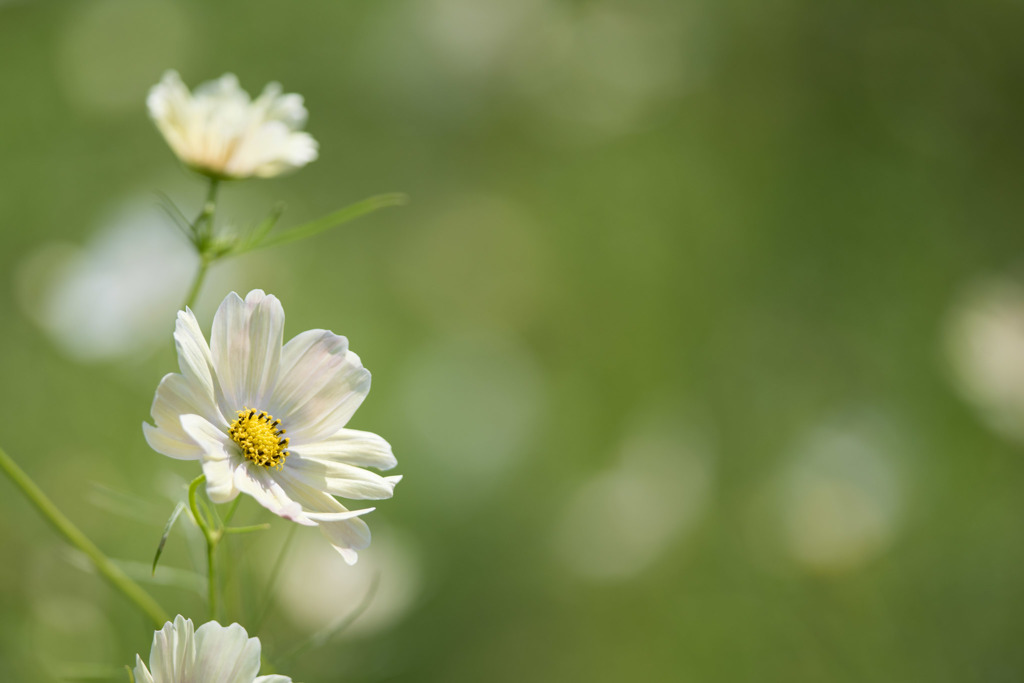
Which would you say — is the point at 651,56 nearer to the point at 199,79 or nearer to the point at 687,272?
the point at 687,272

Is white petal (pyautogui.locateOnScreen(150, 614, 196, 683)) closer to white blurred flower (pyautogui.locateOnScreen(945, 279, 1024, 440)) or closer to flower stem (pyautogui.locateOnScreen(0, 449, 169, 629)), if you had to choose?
flower stem (pyautogui.locateOnScreen(0, 449, 169, 629))

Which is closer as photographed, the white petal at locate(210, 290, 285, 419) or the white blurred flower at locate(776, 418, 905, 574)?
the white petal at locate(210, 290, 285, 419)

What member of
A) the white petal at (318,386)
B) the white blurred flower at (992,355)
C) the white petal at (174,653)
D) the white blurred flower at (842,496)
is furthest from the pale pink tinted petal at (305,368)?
the white blurred flower at (992,355)

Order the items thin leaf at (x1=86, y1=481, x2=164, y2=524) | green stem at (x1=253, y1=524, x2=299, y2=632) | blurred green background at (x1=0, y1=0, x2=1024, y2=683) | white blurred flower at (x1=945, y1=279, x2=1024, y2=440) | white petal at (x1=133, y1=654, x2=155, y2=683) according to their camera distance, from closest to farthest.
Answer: white petal at (x1=133, y1=654, x2=155, y2=683) → green stem at (x1=253, y1=524, x2=299, y2=632) → thin leaf at (x1=86, y1=481, x2=164, y2=524) → blurred green background at (x1=0, y1=0, x2=1024, y2=683) → white blurred flower at (x1=945, y1=279, x2=1024, y2=440)

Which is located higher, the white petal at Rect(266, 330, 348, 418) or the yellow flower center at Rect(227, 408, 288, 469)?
the white petal at Rect(266, 330, 348, 418)

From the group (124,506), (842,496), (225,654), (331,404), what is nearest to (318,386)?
(331,404)

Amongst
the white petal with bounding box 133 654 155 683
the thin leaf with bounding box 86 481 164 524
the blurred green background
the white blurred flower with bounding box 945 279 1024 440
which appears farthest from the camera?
the white blurred flower with bounding box 945 279 1024 440

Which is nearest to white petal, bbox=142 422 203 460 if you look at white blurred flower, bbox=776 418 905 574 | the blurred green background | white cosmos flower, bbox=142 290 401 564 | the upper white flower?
white cosmos flower, bbox=142 290 401 564

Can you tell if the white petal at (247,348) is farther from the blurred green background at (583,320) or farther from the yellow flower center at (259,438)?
the blurred green background at (583,320)

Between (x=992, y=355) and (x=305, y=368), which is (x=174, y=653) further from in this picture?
(x=992, y=355)
